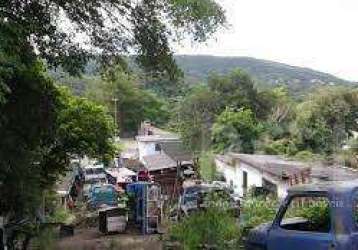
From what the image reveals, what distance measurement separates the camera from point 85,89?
3430 inches

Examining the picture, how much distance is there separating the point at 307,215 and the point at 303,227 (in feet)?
0.79

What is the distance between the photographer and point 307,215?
8.81 meters

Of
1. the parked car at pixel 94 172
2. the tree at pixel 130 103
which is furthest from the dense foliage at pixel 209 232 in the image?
the tree at pixel 130 103

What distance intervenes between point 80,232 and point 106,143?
360 centimetres

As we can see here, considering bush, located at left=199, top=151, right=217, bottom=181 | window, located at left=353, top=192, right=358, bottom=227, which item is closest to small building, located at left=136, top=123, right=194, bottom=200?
bush, located at left=199, top=151, right=217, bottom=181

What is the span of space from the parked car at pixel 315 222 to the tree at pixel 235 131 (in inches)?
1562

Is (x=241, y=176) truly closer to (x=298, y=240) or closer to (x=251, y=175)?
(x=251, y=175)

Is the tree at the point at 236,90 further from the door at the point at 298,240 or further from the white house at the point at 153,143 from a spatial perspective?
the door at the point at 298,240

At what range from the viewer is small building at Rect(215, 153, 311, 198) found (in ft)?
102

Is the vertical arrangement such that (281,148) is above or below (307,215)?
below

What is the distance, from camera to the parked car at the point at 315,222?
23.9 feet

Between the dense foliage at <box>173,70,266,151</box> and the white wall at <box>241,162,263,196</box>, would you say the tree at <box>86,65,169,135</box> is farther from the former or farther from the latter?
the white wall at <box>241,162,263,196</box>

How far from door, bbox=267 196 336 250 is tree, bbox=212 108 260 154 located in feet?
130

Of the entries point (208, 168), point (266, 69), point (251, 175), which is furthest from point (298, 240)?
point (266, 69)
